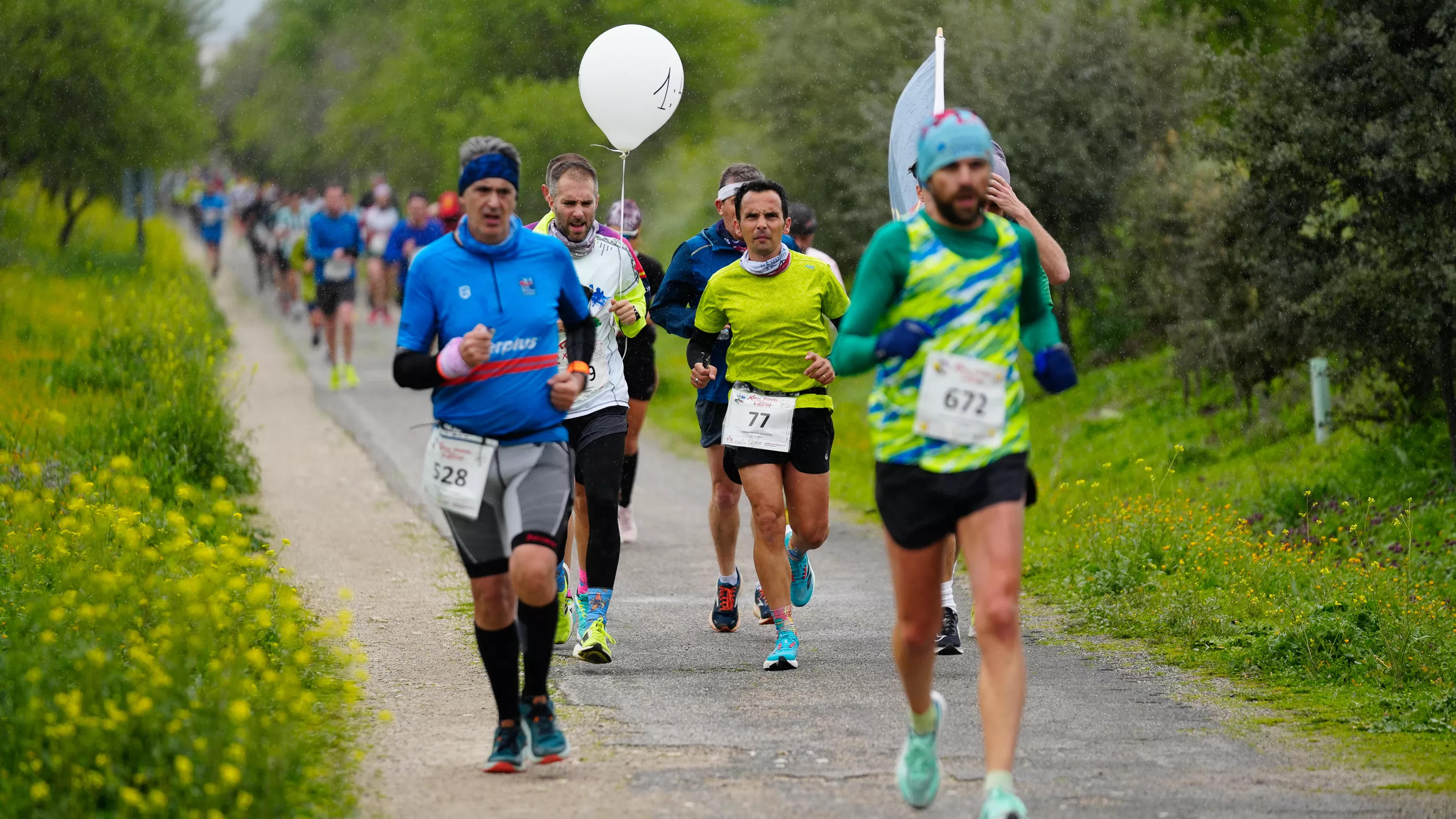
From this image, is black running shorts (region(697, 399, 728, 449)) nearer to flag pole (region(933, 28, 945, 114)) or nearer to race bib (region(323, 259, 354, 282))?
flag pole (region(933, 28, 945, 114))

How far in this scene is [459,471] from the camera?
18.2 ft

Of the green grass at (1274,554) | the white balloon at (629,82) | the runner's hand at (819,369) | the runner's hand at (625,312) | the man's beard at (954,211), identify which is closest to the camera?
the man's beard at (954,211)

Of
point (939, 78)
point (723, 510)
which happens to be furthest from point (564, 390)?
point (723, 510)

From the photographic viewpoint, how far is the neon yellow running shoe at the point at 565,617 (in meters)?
7.74

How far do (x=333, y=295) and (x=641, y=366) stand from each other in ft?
34.8

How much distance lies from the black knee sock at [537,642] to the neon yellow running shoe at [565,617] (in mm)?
1827

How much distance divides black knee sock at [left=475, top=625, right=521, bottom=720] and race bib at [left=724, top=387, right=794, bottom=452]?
1.95 metres

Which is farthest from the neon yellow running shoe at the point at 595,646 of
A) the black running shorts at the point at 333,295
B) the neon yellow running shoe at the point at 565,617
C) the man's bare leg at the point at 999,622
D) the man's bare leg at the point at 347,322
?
the black running shorts at the point at 333,295

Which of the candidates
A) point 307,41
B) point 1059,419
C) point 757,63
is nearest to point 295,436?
point 1059,419

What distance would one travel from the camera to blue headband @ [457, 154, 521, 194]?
5.57 m

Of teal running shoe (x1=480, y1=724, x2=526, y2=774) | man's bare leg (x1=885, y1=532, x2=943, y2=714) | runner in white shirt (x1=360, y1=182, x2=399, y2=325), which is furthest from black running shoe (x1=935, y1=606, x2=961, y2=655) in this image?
runner in white shirt (x1=360, y1=182, x2=399, y2=325)

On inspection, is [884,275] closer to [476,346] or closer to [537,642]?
[476,346]

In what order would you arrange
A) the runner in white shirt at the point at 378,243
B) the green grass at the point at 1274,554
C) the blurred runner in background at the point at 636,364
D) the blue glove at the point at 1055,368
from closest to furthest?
the blue glove at the point at 1055,368 < the green grass at the point at 1274,554 < the blurred runner in background at the point at 636,364 < the runner in white shirt at the point at 378,243

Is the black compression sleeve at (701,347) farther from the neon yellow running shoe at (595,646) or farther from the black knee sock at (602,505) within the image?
the neon yellow running shoe at (595,646)
